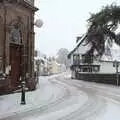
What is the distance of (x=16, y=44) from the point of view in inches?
1047

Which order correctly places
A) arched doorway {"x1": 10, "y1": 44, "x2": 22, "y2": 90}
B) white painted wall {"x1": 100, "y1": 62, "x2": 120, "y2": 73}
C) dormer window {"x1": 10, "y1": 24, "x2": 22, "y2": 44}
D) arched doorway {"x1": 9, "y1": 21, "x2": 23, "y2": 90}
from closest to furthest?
1. dormer window {"x1": 10, "y1": 24, "x2": 22, "y2": 44}
2. arched doorway {"x1": 9, "y1": 21, "x2": 23, "y2": 90}
3. arched doorway {"x1": 10, "y1": 44, "x2": 22, "y2": 90}
4. white painted wall {"x1": 100, "y1": 62, "x2": 120, "y2": 73}

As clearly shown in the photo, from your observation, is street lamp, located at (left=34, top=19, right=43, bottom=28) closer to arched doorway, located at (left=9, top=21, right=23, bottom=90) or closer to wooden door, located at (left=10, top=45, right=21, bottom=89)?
arched doorway, located at (left=9, top=21, right=23, bottom=90)

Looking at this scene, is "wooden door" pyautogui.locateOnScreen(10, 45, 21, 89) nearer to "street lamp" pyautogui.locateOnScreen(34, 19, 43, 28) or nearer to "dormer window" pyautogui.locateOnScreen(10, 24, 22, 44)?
"dormer window" pyautogui.locateOnScreen(10, 24, 22, 44)

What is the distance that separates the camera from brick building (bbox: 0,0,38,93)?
79.4 feet

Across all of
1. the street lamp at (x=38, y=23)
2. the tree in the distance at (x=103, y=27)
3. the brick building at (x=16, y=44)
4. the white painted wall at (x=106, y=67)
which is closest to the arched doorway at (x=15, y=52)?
the brick building at (x=16, y=44)

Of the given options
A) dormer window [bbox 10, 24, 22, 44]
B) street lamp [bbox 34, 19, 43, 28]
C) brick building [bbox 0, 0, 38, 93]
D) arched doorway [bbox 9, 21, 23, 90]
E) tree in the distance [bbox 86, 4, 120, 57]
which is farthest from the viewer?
tree in the distance [bbox 86, 4, 120, 57]

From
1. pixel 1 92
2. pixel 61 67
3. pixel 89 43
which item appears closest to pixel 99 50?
pixel 89 43

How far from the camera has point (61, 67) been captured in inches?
6383

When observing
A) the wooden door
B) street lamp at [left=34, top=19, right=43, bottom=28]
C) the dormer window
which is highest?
street lamp at [left=34, top=19, right=43, bottom=28]

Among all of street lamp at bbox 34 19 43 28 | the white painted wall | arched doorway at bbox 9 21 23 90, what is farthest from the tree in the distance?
the white painted wall

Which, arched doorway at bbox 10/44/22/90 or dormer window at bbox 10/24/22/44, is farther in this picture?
arched doorway at bbox 10/44/22/90

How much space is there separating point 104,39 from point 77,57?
32.9 m

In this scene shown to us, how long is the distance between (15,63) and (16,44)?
1408 millimetres

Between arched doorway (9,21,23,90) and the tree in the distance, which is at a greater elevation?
the tree in the distance
